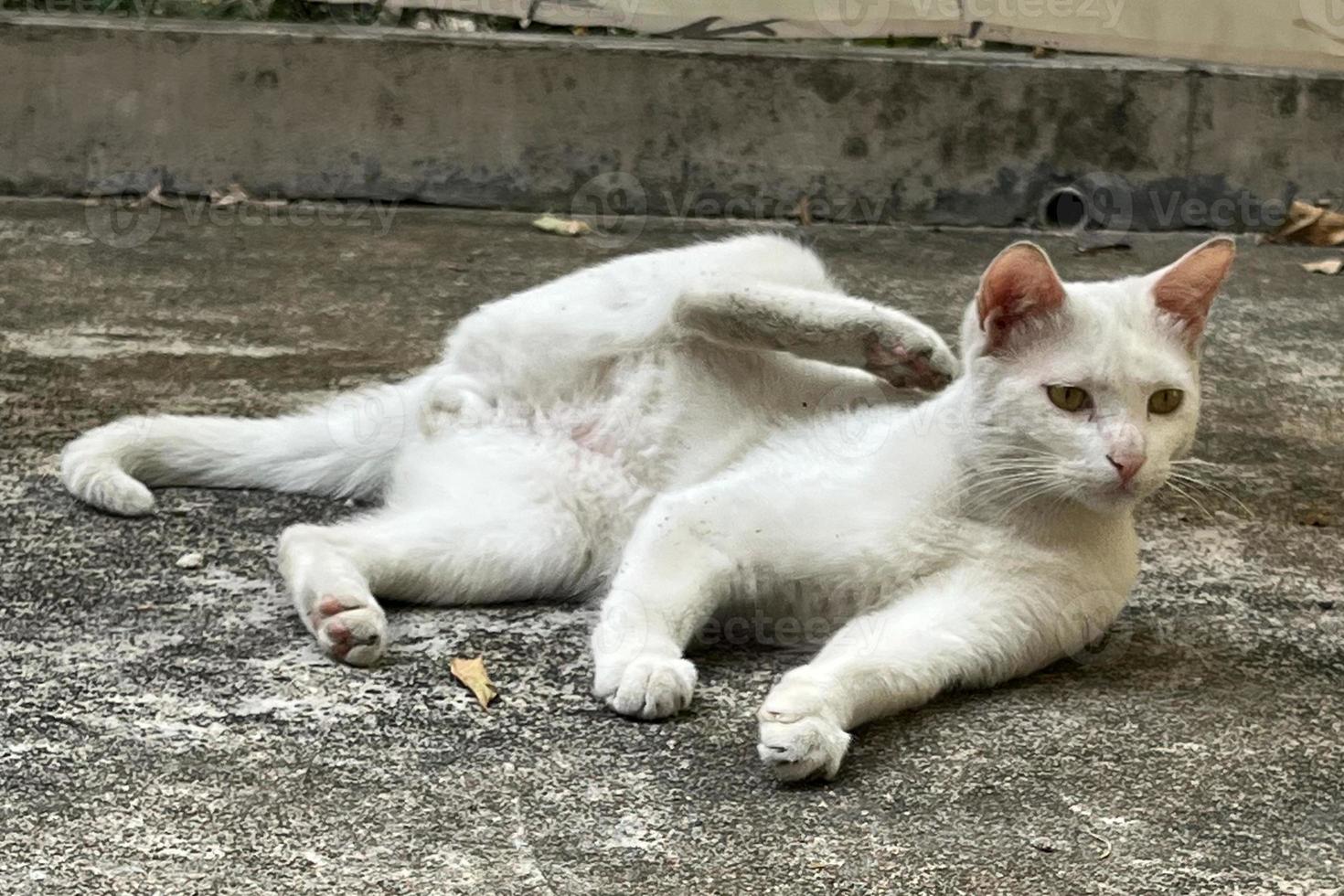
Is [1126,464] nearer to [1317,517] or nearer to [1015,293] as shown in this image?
[1015,293]

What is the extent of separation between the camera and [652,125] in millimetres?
6297

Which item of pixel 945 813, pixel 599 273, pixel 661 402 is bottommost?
pixel 945 813

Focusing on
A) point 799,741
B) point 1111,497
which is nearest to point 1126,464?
point 1111,497

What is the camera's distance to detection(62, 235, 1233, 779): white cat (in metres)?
2.65

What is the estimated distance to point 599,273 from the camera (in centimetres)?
346

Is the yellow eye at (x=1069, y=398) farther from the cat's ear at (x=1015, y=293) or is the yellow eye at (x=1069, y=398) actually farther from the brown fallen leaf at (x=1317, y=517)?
the brown fallen leaf at (x=1317, y=517)

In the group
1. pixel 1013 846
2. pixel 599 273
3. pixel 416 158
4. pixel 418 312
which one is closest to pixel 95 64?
pixel 416 158

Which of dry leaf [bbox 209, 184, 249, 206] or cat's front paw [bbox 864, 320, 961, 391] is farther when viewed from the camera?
dry leaf [bbox 209, 184, 249, 206]

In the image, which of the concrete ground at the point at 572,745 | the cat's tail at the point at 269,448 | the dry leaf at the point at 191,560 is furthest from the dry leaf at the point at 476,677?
the cat's tail at the point at 269,448

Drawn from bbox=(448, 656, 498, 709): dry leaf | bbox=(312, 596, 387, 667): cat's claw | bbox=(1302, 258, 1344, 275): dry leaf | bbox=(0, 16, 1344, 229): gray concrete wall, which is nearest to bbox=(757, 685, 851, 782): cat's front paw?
bbox=(448, 656, 498, 709): dry leaf

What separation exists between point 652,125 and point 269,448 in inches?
121

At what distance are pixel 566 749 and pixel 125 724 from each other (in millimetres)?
698

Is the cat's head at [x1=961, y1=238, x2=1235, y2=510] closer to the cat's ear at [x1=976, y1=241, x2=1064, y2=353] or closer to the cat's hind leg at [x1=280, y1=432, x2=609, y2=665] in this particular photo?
the cat's ear at [x1=976, y1=241, x2=1064, y2=353]

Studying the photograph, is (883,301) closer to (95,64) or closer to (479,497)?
(479,497)
